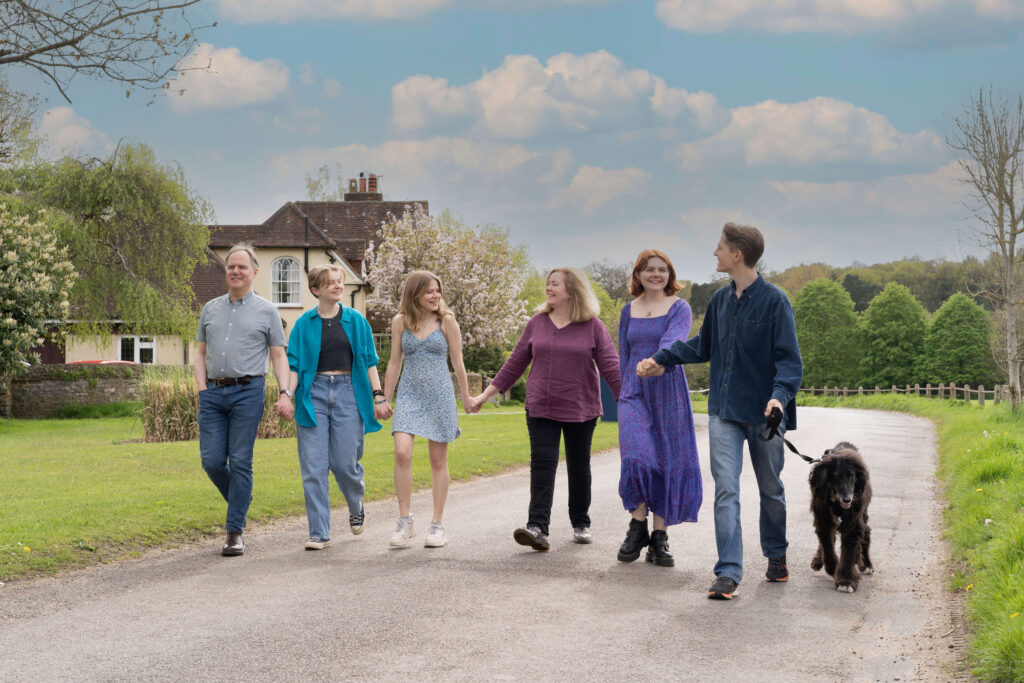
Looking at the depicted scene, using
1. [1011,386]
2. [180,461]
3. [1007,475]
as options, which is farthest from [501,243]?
[1007,475]

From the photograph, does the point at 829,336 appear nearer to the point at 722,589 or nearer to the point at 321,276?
the point at 321,276

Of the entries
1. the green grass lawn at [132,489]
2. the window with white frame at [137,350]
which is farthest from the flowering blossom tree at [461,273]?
the green grass lawn at [132,489]

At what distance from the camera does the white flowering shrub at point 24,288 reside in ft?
85.2

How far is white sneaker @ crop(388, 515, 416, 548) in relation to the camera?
7.87m

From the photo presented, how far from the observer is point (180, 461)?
14.8m

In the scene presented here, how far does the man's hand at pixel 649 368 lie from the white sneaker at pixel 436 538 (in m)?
2.21

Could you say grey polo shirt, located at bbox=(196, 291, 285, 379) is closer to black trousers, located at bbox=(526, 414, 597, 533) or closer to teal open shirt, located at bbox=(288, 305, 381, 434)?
teal open shirt, located at bbox=(288, 305, 381, 434)

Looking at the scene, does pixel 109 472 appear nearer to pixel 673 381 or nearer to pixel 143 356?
pixel 673 381

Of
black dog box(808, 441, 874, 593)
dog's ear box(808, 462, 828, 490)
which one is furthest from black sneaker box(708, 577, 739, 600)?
dog's ear box(808, 462, 828, 490)

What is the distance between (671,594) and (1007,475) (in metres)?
5.92

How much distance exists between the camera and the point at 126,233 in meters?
33.8

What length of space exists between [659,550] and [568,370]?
5.38 ft

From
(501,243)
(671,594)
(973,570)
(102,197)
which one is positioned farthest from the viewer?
(501,243)

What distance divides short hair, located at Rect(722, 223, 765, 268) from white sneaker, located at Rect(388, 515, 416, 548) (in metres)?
3.42
